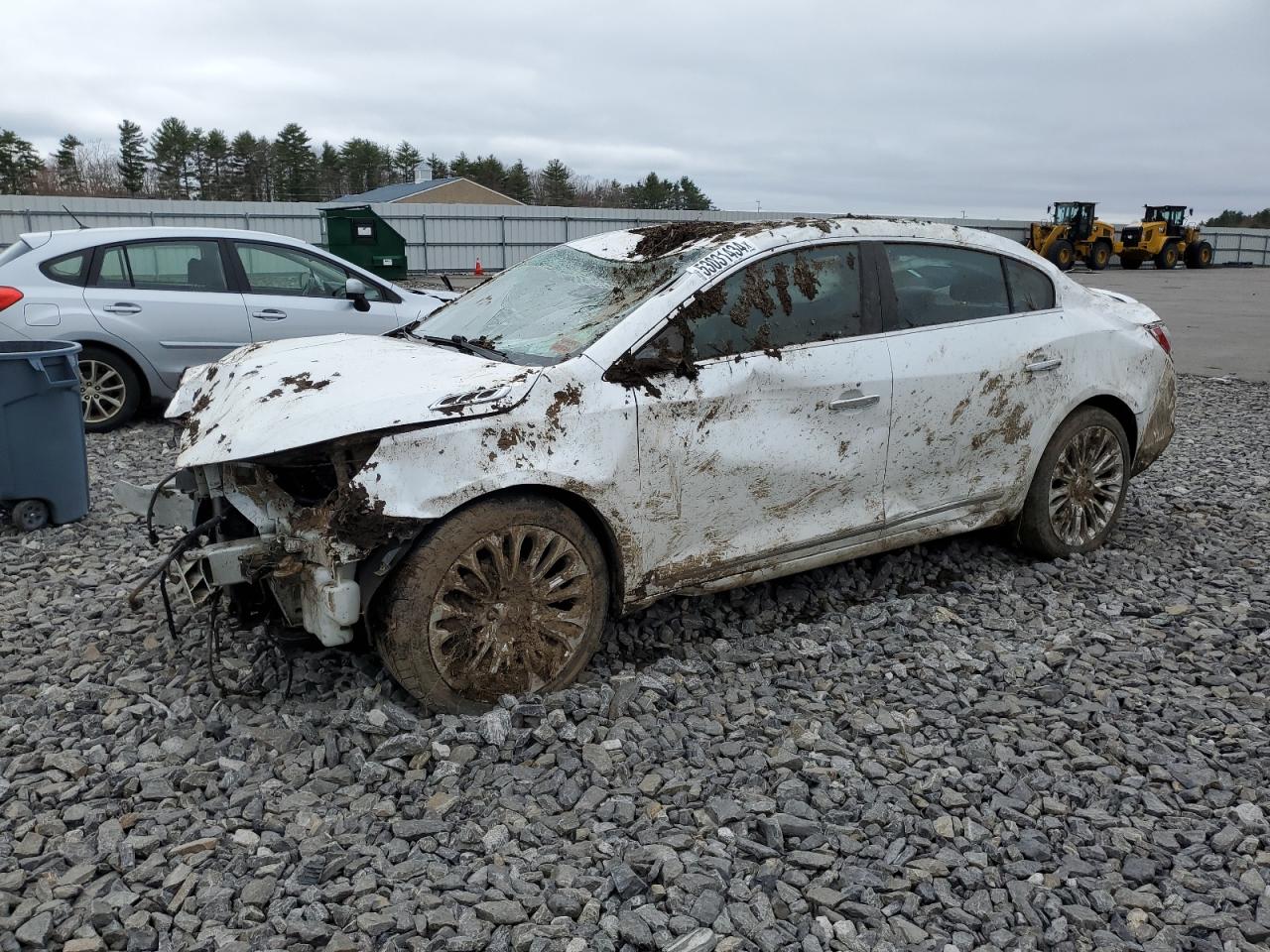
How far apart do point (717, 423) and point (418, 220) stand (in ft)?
94.5

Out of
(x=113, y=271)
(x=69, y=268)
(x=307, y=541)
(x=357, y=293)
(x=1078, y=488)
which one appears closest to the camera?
(x=307, y=541)

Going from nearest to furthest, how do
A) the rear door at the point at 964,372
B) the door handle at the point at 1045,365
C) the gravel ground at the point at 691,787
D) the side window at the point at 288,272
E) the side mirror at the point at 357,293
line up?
the gravel ground at the point at 691,787 → the rear door at the point at 964,372 → the door handle at the point at 1045,365 → the side mirror at the point at 357,293 → the side window at the point at 288,272

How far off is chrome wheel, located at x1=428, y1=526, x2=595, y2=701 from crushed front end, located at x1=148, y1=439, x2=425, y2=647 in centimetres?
26

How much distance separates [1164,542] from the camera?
224 inches

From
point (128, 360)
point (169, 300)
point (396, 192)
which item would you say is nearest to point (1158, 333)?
point (169, 300)

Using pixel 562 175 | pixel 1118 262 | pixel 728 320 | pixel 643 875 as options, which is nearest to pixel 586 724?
pixel 643 875

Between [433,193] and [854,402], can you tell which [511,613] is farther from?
[433,193]

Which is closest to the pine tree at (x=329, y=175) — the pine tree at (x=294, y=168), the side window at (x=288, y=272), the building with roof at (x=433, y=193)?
the pine tree at (x=294, y=168)

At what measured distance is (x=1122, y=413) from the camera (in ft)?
17.6

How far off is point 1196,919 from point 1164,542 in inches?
133

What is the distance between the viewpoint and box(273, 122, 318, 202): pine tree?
75.2 m

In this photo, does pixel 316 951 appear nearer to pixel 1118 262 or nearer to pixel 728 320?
pixel 728 320

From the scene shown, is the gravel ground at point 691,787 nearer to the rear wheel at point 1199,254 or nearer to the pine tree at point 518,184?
the rear wheel at point 1199,254

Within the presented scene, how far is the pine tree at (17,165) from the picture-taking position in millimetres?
61941
